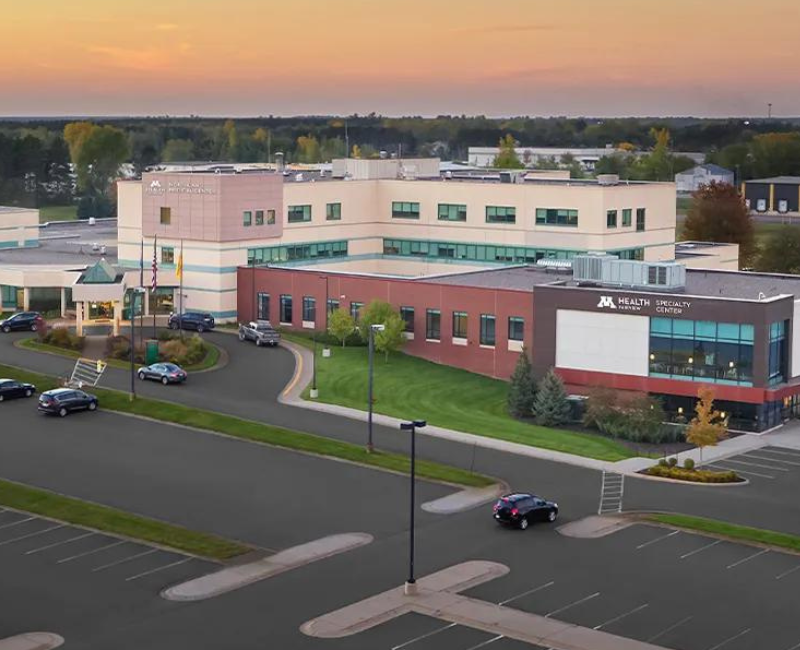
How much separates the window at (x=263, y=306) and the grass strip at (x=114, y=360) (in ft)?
25.9

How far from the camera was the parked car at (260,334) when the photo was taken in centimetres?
10138

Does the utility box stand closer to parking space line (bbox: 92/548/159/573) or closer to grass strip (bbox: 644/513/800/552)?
parking space line (bbox: 92/548/159/573)

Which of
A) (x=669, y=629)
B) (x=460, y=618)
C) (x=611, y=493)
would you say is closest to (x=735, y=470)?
(x=611, y=493)

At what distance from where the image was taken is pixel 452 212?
124 m

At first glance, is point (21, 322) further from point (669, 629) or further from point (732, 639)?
point (732, 639)

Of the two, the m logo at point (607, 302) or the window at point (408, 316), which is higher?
the m logo at point (607, 302)

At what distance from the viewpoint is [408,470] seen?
70562mm

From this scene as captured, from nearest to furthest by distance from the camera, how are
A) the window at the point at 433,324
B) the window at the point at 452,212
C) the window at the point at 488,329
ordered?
the window at the point at 488,329, the window at the point at 433,324, the window at the point at 452,212

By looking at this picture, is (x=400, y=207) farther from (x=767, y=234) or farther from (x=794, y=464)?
(x=767, y=234)

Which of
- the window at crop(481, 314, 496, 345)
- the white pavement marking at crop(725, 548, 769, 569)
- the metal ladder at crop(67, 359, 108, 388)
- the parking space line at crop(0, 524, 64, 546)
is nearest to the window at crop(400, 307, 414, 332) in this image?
the window at crop(481, 314, 496, 345)

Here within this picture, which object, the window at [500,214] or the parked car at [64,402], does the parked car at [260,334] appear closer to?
the parked car at [64,402]

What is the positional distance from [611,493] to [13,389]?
35080 mm

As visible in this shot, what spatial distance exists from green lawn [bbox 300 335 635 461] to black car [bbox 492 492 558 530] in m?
13.2

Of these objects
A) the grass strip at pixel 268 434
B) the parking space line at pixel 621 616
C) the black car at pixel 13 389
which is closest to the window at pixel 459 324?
the grass strip at pixel 268 434
